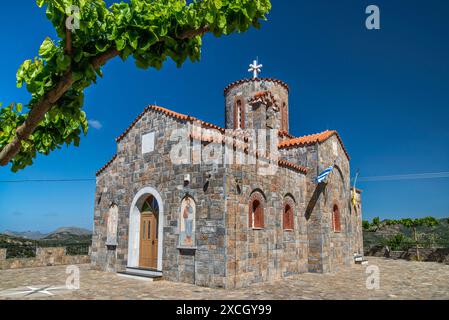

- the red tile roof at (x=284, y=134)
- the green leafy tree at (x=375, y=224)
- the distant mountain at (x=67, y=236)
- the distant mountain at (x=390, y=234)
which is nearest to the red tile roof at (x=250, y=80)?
the red tile roof at (x=284, y=134)

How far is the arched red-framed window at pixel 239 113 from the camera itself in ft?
57.2

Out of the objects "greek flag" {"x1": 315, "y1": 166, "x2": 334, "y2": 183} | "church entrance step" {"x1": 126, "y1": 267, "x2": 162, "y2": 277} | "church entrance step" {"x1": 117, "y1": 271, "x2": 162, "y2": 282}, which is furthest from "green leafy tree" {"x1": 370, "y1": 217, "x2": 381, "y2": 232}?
"church entrance step" {"x1": 117, "y1": 271, "x2": 162, "y2": 282}

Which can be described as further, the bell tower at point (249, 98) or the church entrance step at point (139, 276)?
the bell tower at point (249, 98)

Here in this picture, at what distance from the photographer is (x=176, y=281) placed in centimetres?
1052

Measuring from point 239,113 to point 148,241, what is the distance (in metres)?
8.44

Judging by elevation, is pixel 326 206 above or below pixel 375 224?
above

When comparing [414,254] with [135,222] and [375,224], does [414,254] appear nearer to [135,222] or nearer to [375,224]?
[375,224]

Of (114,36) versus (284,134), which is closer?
(114,36)

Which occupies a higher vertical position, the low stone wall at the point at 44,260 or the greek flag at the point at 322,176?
the greek flag at the point at 322,176

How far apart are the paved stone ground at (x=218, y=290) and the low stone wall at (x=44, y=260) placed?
59.3 inches

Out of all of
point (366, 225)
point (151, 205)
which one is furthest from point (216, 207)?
point (366, 225)

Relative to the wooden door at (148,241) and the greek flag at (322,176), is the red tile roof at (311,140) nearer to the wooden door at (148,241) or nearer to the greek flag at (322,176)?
the greek flag at (322,176)

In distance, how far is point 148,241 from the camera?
12.3 meters
